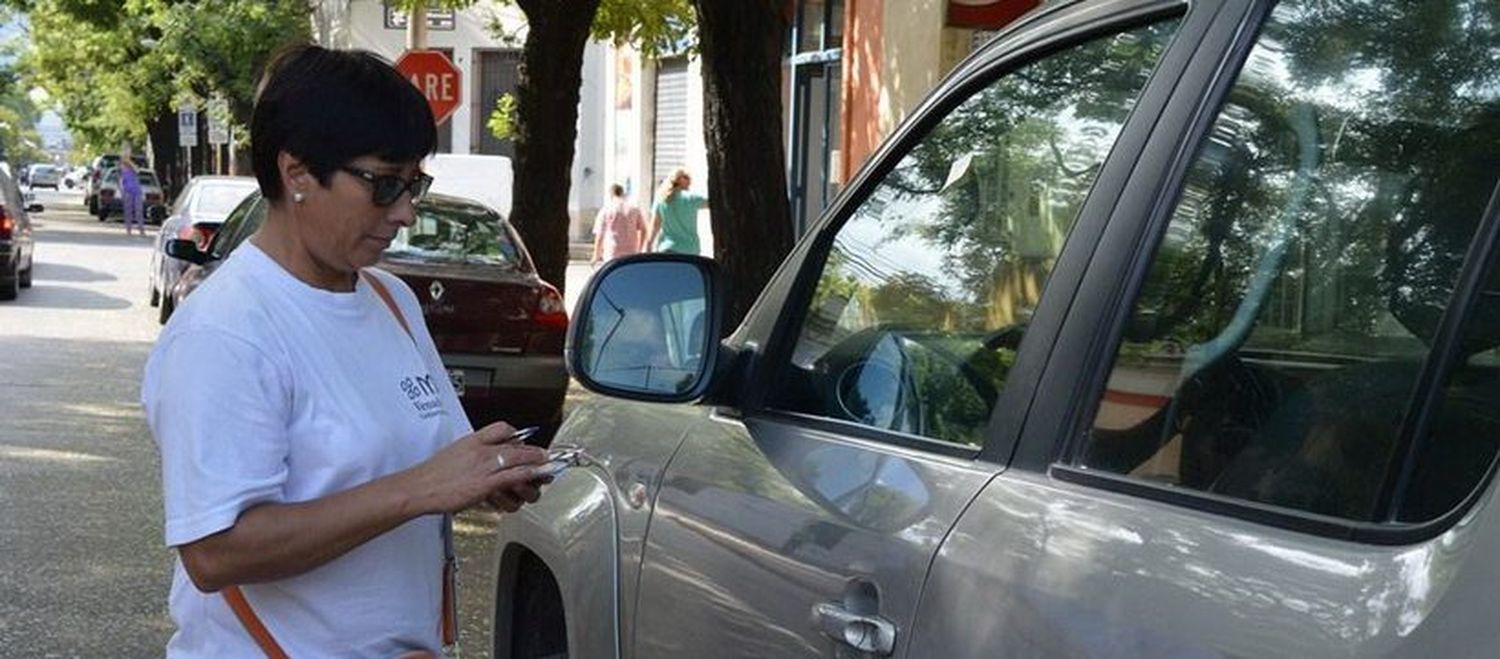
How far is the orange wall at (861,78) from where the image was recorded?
16.8 m

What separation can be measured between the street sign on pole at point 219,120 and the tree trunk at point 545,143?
110 ft

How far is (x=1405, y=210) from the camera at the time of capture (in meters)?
2.13

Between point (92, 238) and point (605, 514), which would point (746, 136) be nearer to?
point (605, 514)

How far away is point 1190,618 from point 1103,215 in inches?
25.8

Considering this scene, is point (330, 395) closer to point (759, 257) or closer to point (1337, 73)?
point (1337, 73)

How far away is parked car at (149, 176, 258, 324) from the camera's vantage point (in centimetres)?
1834

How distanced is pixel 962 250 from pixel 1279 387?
846 mm

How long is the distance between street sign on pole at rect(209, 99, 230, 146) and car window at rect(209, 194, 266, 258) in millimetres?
33164

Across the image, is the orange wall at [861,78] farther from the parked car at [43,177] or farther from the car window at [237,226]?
the parked car at [43,177]

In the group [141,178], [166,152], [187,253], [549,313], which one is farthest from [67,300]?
[166,152]

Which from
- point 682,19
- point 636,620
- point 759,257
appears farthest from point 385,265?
point 636,620

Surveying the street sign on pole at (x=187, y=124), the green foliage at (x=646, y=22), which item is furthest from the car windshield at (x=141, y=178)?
the green foliage at (x=646, y=22)

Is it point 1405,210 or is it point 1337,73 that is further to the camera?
point 1337,73

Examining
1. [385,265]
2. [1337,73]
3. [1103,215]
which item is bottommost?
[385,265]
